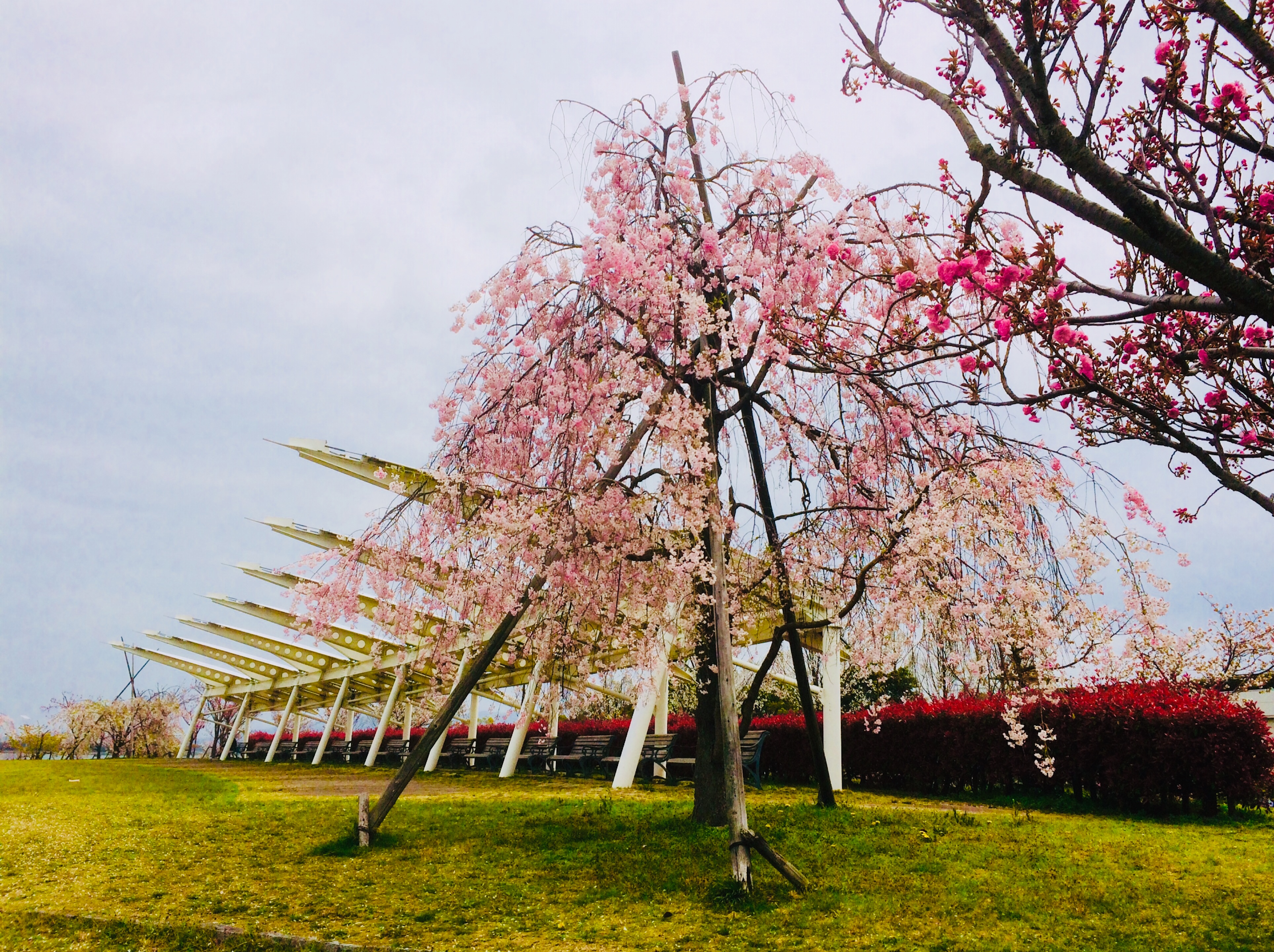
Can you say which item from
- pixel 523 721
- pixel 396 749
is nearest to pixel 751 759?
pixel 523 721

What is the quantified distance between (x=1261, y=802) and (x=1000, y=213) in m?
8.20

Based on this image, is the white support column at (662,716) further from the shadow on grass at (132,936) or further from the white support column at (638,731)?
the shadow on grass at (132,936)

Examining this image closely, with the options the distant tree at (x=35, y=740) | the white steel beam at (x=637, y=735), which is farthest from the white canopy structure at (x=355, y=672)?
the distant tree at (x=35, y=740)

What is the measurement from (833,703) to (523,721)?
16.2 feet

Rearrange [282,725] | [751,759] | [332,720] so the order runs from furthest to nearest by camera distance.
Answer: [282,725] → [332,720] → [751,759]

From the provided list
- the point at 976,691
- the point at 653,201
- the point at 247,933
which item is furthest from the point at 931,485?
the point at 247,933

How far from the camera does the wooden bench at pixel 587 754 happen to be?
620 inches

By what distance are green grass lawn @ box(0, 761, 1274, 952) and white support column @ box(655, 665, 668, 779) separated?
14.6 ft

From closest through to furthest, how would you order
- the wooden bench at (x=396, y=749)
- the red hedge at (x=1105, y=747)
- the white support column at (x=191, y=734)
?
the red hedge at (x=1105, y=747) < the wooden bench at (x=396, y=749) < the white support column at (x=191, y=734)

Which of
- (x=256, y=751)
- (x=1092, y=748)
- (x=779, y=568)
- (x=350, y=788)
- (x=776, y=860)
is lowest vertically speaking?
(x=256, y=751)

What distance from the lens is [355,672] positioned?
72.6 feet

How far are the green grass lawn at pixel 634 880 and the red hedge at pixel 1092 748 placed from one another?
1.67ft

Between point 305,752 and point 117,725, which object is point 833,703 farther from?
point 117,725

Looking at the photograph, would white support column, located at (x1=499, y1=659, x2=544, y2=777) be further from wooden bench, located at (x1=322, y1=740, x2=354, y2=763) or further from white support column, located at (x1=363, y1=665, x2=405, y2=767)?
wooden bench, located at (x1=322, y1=740, x2=354, y2=763)
